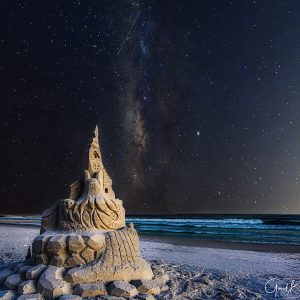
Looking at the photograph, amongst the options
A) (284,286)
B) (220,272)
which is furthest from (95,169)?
(284,286)

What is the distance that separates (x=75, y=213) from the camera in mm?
4855

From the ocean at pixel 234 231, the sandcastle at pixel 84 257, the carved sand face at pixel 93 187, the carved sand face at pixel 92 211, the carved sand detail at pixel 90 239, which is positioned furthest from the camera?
the ocean at pixel 234 231

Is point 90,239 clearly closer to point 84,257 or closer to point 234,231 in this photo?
point 84,257

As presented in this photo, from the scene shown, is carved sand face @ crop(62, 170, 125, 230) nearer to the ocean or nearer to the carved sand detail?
the carved sand detail

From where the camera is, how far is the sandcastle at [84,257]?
12.9 ft

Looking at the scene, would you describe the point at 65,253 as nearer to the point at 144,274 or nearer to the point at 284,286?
the point at 144,274

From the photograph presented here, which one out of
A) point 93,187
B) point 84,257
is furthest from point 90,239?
point 93,187
